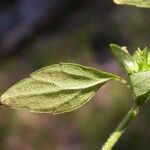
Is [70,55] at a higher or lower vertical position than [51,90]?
lower

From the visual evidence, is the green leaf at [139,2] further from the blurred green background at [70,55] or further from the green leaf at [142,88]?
the blurred green background at [70,55]

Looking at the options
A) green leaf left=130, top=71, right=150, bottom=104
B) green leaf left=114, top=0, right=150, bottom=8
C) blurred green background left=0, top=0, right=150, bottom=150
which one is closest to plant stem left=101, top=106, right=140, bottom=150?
green leaf left=130, top=71, right=150, bottom=104

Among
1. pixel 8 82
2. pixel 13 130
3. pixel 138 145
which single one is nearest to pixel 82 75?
pixel 138 145

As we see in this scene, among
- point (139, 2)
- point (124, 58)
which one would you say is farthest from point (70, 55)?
point (139, 2)

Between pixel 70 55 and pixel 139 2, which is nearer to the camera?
pixel 139 2

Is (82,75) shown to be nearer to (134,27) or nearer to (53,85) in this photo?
(53,85)

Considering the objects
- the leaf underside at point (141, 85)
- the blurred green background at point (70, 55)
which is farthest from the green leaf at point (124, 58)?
the blurred green background at point (70, 55)

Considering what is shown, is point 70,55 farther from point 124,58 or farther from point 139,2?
point 139,2
